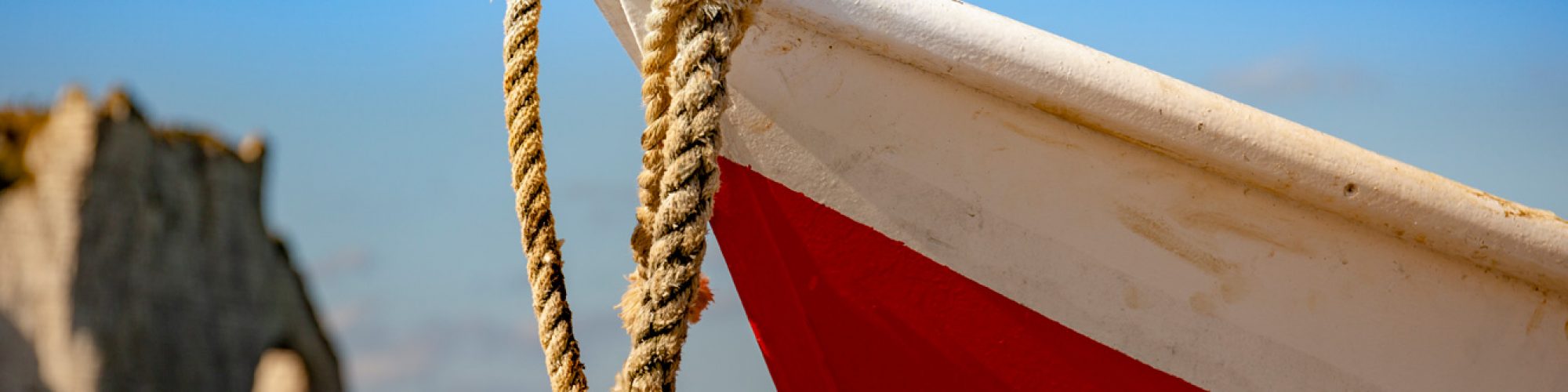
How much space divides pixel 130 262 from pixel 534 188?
2.35 ft

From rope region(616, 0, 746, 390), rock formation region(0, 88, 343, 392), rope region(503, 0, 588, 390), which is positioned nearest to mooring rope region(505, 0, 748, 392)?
rope region(616, 0, 746, 390)

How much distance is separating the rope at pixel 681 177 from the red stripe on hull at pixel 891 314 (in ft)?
0.67

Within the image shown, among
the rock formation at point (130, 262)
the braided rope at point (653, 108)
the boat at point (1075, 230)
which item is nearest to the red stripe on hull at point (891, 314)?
the boat at point (1075, 230)

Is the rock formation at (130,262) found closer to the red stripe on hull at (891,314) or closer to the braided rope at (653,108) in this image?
the braided rope at (653,108)

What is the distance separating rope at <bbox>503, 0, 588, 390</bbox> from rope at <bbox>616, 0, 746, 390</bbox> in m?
0.16

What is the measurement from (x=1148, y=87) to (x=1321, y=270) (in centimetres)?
34

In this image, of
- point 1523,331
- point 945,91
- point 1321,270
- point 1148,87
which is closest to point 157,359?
point 945,91

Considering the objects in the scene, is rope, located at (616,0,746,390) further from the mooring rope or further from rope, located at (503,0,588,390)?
rope, located at (503,0,588,390)

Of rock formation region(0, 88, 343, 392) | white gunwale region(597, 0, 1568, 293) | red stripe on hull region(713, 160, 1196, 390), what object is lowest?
rock formation region(0, 88, 343, 392)

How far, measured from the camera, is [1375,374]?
155 centimetres

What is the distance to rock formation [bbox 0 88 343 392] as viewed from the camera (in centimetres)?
78

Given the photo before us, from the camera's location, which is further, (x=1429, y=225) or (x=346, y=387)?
(x=1429, y=225)

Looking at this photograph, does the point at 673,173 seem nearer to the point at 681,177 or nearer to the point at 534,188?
the point at 681,177

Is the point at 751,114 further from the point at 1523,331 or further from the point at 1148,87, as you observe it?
the point at 1523,331
